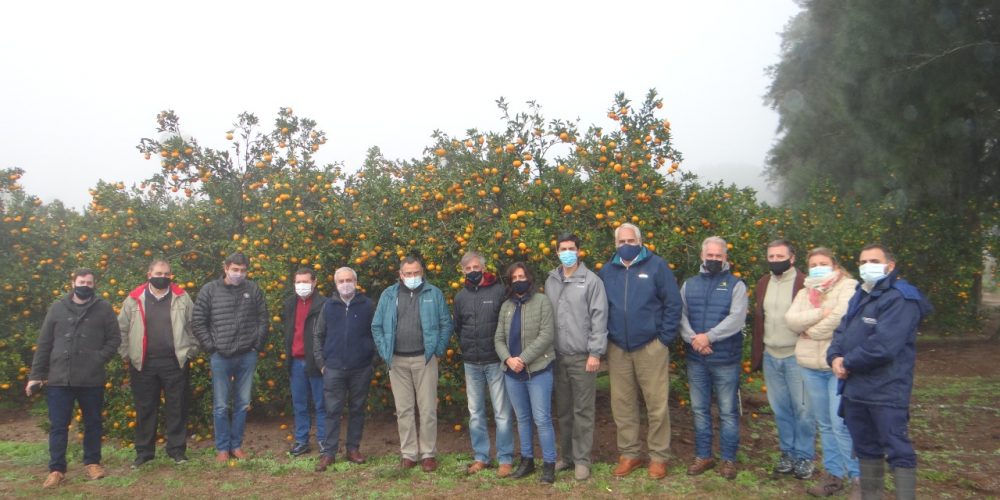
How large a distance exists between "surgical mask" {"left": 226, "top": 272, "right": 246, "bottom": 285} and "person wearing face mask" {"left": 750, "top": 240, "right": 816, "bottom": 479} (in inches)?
177

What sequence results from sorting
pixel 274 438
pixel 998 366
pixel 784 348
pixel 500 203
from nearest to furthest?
pixel 784 348, pixel 500 203, pixel 274 438, pixel 998 366

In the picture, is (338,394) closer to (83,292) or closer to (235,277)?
(235,277)

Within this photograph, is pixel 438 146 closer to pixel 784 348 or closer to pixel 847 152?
pixel 784 348

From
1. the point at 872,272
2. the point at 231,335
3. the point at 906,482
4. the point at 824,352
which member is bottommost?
the point at 906,482

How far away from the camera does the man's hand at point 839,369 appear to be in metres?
3.97

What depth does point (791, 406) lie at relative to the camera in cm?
486

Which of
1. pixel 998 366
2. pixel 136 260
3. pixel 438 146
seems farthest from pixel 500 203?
pixel 998 366

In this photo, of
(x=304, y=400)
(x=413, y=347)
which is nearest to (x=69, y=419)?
(x=304, y=400)

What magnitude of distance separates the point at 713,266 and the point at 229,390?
4462 millimetres

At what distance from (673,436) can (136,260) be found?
5.95 metres

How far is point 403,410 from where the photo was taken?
A: 5348mm

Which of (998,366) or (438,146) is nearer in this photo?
(438,146)

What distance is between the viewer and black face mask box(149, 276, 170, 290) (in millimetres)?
5672

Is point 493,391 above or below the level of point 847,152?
below
